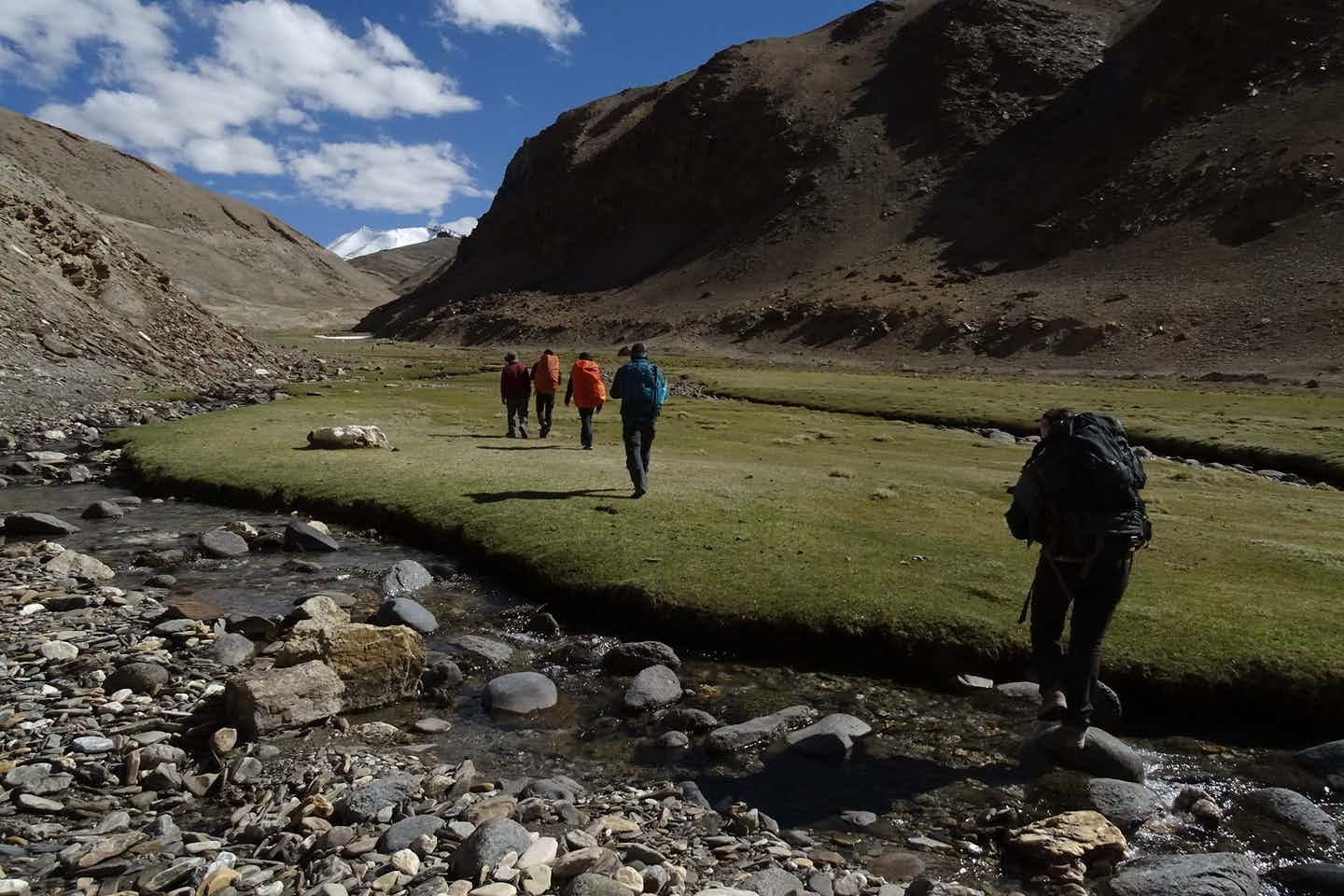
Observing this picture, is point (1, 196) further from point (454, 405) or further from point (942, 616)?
point (942, 616)

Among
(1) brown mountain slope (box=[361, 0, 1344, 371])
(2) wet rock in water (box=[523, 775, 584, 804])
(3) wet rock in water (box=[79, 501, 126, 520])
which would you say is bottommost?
(2) wet rock in water (box=[523, 775, 584, 804])

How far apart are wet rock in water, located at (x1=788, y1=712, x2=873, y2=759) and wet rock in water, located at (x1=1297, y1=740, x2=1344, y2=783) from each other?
501 cm

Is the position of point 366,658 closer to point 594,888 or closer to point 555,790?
point 555,790

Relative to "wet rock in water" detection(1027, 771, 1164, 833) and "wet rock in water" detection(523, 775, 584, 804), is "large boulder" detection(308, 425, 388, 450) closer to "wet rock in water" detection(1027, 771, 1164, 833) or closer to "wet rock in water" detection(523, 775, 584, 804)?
"wet rock in water" detection(523, 775, 584, 804)

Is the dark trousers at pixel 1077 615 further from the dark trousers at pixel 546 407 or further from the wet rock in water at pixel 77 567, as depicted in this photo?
the dark trousers at pixel 546 407

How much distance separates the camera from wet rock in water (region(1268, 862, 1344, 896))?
7.75 meters

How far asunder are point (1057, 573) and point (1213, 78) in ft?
642

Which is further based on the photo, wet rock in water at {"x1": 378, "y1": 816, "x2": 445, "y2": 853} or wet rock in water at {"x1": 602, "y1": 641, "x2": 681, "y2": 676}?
wet rock in water at {"x1": 602, "y1": 641, "x2": 681, "y2": 676}

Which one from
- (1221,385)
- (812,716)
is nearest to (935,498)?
(812,716)

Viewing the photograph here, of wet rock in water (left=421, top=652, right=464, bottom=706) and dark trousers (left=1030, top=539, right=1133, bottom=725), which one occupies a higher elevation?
dark trousers (left=1030, top=539, right=1133, bottom=725)

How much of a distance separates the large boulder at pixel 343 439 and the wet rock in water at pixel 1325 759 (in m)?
26.4

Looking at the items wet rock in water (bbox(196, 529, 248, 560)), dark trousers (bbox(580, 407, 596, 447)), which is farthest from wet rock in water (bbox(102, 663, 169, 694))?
dark trousers (bbox(580, 407, 596, 447))

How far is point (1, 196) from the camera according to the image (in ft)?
178

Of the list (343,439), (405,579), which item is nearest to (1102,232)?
(343,439)
